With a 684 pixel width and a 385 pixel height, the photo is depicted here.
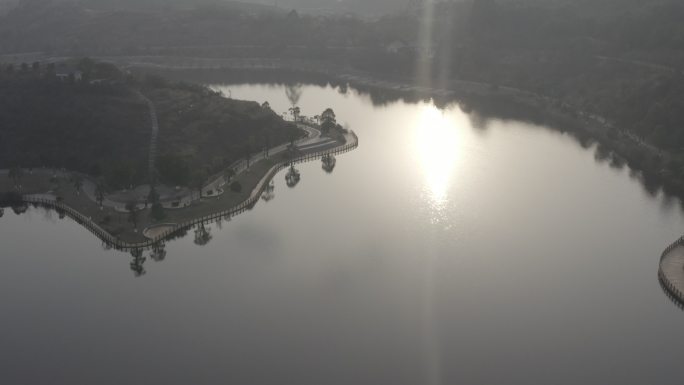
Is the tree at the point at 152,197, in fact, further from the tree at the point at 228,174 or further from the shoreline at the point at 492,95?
the shoreline at the point at 492,95

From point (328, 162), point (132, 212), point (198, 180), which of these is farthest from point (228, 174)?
point (328, 162)

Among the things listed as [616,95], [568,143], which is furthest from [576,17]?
[568,143]

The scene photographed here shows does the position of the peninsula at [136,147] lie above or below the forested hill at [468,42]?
below

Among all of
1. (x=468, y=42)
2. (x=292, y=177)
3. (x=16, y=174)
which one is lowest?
(x=292, y=177)

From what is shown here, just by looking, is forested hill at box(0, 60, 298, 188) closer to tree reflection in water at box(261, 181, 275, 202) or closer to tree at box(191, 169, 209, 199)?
tree at box(191, 169, 209, 199)

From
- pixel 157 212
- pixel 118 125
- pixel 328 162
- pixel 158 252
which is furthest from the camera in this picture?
pixel 328 162

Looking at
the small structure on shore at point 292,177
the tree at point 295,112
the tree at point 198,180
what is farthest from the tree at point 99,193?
the tree at point 295,112

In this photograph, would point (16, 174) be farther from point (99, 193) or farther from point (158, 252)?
point (158, 252)
